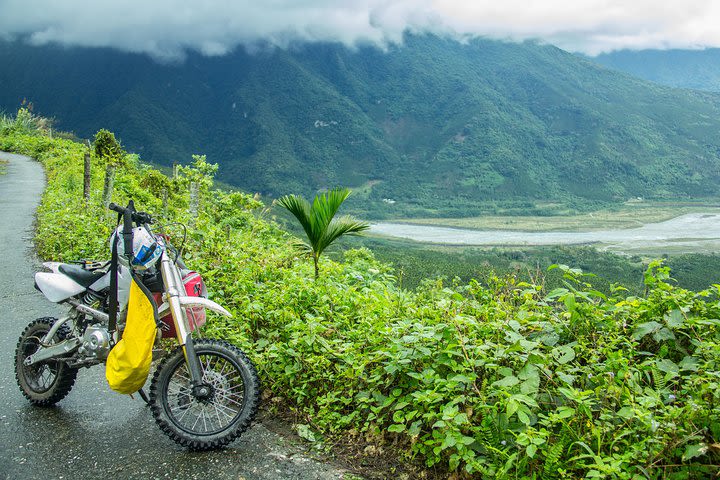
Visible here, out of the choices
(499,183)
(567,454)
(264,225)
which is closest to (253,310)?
(567,454)

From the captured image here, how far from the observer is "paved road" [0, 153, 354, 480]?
322cm

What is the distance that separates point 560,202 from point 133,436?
15962 cm

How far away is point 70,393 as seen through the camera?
13.8 ft

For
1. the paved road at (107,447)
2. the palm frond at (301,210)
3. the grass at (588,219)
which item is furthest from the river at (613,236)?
the paved road at (107,447)

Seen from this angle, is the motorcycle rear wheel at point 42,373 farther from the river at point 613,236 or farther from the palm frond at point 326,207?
the river at point 613,236

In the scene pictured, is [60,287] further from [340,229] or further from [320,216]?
[340,229]

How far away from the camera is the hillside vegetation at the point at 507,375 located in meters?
2.81

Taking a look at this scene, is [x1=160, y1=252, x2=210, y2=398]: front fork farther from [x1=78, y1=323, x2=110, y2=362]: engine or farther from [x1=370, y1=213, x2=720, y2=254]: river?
[x1=370, y1=213, x2=720, y2=254]: river

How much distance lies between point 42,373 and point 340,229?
11.9ft

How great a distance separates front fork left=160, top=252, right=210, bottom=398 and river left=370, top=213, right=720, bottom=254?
82548 millimetres

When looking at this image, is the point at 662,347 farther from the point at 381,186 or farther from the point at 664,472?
the point at 381,186

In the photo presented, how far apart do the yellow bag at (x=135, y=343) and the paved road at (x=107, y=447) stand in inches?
19.6

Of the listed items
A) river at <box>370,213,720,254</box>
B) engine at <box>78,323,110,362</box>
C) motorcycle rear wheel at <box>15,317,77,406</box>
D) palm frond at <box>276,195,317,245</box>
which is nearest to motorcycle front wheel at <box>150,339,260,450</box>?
engine at <box>78,323,110,362</box>

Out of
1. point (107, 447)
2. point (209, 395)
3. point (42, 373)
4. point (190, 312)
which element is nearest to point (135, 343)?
point (190, 312)
